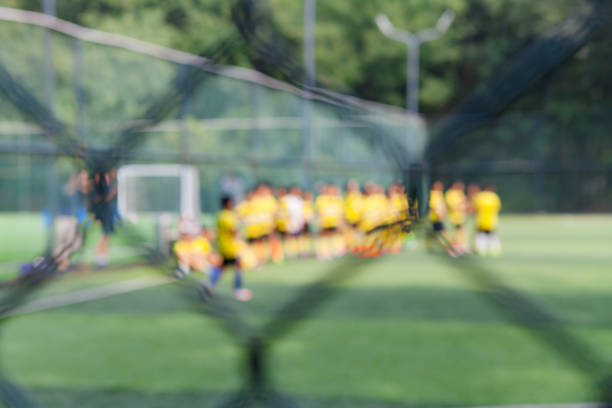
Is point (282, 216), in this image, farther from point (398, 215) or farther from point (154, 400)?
point (398, 215)

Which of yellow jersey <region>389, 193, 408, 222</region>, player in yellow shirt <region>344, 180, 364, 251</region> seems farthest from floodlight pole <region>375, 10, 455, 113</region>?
player in yellow shirt <region>344, 180, 364, 251</region>

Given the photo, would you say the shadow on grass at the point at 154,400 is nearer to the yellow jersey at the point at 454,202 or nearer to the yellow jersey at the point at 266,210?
the yellow jersey at the point at 454,202

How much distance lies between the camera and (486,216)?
8016mm

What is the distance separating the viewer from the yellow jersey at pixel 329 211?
809 centimetres

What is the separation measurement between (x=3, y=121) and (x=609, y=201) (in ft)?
15.6

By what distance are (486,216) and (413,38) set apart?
7.12 m

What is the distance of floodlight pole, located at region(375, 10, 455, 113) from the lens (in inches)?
30.8

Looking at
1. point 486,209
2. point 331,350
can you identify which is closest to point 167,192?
point 486,209

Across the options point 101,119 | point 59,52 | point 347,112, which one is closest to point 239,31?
point 347,112

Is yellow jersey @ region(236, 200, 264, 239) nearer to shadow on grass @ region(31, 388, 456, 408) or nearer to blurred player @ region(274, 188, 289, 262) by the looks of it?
blurred player @ region(274, 188, 289, 262)

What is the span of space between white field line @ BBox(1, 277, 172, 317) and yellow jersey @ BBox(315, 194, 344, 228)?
2.54 meters

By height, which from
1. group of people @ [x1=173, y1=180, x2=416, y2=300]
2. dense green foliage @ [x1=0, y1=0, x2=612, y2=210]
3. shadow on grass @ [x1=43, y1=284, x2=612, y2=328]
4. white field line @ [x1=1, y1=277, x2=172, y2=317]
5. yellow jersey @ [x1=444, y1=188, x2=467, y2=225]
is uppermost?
dense green foliage @ [x1=0, y1=0, x2=612, y2=210]

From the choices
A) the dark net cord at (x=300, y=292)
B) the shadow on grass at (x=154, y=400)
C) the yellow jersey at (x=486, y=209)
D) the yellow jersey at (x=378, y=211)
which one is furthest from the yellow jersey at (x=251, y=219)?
the dark net cord at (x=300, y=292)

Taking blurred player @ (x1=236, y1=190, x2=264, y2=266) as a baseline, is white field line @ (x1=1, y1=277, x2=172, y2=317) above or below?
below
